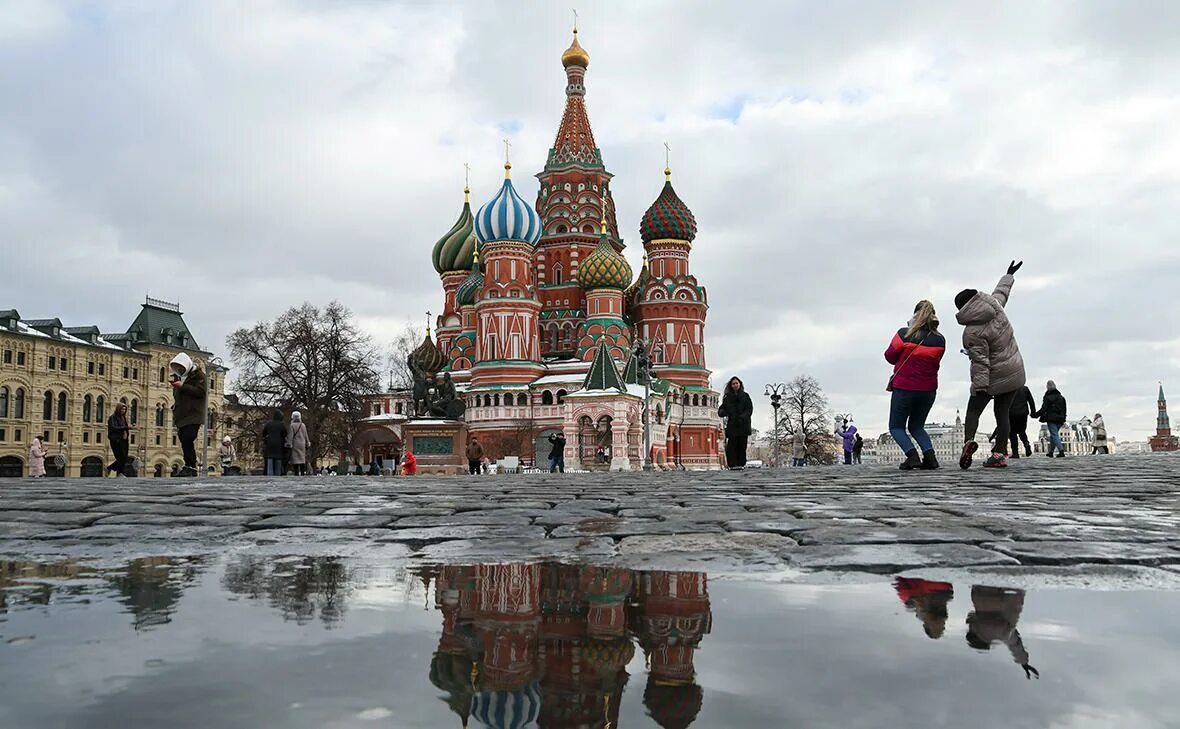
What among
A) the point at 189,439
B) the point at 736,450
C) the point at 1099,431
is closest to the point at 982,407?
the point at 736,450

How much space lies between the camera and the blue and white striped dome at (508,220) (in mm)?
55938

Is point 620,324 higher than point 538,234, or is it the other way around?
point 538,234

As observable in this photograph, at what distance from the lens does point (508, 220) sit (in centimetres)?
5612

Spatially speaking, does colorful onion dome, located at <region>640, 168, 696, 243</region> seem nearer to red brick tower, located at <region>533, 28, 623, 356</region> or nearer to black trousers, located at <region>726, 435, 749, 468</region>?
red brick tower, located at <region>533, 28, 623, 356</region>

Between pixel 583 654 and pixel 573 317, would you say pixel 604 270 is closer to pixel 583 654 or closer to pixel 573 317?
pixel 573 317

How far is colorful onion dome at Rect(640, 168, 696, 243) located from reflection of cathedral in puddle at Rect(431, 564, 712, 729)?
2315 inches

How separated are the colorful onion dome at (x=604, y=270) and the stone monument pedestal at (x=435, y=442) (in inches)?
530

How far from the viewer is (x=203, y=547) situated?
411 centimetres

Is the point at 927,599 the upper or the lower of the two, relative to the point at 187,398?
lower

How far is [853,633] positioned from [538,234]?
182 feet

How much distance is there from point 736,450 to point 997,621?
14746 mm

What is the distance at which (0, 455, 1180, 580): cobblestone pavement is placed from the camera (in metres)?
3.50

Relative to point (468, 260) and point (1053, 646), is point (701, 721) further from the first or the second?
point (468, 260)

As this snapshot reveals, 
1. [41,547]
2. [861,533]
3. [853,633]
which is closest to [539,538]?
[861,533]
